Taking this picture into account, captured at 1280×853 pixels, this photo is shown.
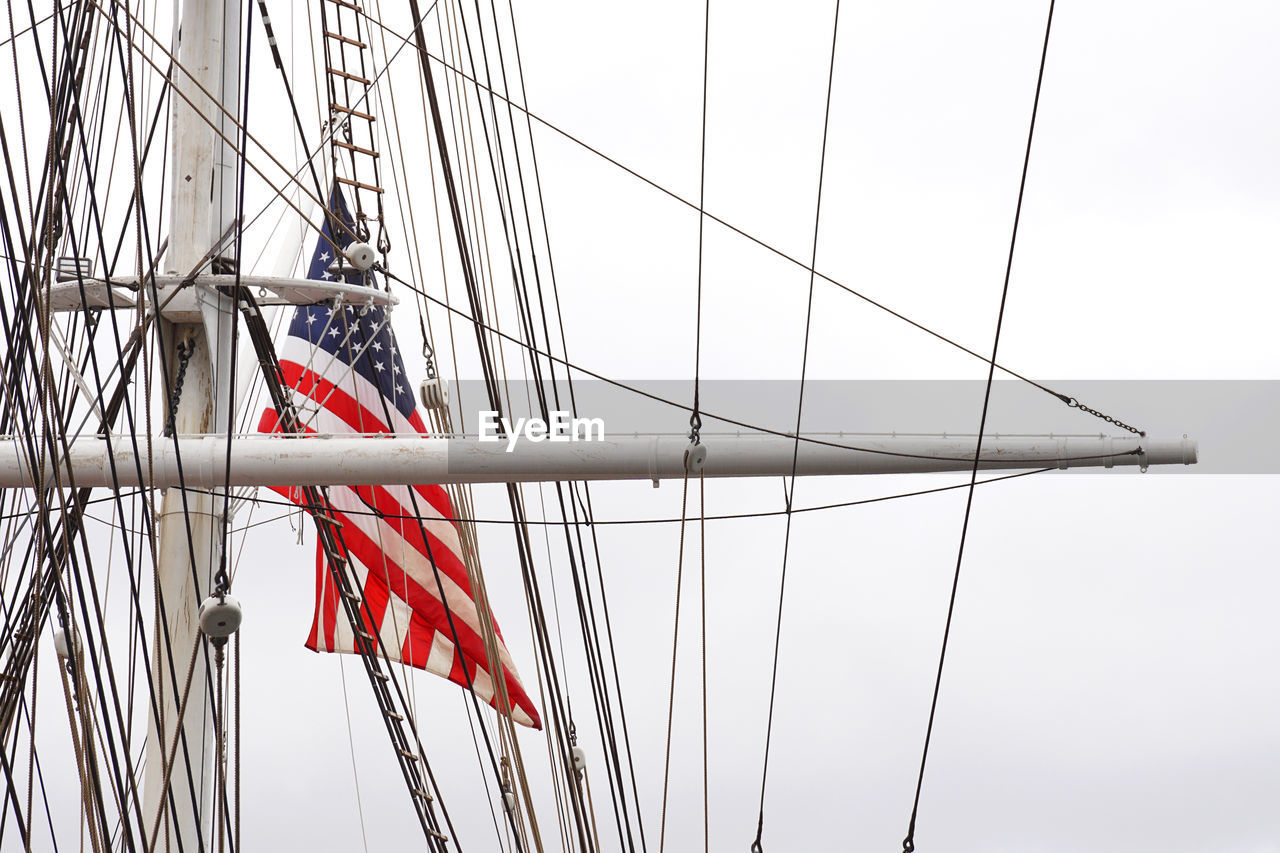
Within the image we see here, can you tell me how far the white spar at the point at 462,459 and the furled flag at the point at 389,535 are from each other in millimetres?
4022

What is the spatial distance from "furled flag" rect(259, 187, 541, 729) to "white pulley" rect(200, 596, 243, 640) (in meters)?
5.69

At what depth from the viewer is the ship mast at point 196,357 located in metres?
9.02

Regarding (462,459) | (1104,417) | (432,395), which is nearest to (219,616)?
(462,459)

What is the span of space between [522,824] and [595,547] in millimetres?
2339

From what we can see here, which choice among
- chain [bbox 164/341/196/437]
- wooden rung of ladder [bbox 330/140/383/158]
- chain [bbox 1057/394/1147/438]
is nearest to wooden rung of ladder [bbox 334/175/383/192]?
wooden rung of ladder [bbox 330/140/383/158]

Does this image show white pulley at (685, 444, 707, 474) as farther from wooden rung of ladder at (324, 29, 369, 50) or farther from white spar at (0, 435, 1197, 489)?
wooden rung of ladder at (324, 29, 369, 50)

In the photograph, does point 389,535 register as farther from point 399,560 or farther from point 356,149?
point 356,149

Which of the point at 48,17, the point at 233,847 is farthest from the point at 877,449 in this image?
the point at 48,17

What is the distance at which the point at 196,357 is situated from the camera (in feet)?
31.4

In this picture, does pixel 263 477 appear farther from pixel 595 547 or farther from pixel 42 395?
pixel 595 547

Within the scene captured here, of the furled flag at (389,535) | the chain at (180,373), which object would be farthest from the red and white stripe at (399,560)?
the chain at (180,373)

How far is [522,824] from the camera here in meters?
11.9

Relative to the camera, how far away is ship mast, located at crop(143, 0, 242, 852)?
9.02m

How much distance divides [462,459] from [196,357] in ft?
6.39
